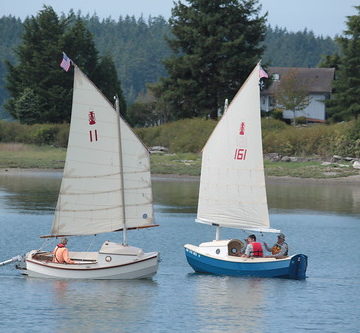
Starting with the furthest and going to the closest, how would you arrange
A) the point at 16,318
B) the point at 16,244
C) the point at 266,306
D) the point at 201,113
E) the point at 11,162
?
1. the point at 201,113
2. the point at 11,162
3. the point at 16,244
4. the point at 266,306
5. the point at 16,318

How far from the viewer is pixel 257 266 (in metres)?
43.9

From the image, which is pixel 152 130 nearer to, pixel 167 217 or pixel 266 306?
pixel 167 217

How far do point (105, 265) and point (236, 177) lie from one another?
8.02 metres

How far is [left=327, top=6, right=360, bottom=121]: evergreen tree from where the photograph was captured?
387ft

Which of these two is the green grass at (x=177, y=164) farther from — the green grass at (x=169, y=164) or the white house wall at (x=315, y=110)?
the white house wall at (x=315, y=110)

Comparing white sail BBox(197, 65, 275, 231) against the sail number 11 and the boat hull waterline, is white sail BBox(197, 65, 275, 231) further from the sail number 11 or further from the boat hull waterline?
the boat hull waterline

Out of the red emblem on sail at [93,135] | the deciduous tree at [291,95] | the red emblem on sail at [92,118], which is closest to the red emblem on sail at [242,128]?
the red emblem on sail at [93,135]

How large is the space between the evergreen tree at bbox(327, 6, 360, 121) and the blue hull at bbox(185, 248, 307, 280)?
75261 millimetres

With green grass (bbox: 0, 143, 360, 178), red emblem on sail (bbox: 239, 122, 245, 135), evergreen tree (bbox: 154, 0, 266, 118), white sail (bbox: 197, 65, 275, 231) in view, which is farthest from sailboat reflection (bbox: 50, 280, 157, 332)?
evergreen tree (bbox: 154, 0, 266, 118)

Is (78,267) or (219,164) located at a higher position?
(219,164)

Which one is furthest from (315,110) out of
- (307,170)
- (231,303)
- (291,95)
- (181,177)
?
(231,303)

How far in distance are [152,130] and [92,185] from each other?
65.4m

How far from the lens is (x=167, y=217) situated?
68000mm

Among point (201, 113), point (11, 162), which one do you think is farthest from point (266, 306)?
point (201, 113)
